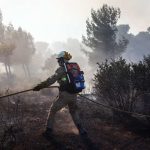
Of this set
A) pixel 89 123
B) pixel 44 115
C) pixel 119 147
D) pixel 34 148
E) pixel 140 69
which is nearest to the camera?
pixel 34 148

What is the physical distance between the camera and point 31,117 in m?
9.85

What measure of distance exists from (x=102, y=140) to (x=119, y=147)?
58 cm

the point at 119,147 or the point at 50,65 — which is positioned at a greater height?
the point at 50,65

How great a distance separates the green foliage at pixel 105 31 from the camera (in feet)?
125

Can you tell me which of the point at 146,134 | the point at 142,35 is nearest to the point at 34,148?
the point at 146,134

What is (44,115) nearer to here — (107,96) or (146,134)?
(107,96)

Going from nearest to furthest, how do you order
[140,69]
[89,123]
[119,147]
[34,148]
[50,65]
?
[34,148], [119,147], [89,123], [140,69], [50,65]

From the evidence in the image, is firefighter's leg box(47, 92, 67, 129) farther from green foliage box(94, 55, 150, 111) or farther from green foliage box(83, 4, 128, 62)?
green foliage box(83, 4, 128, 62)

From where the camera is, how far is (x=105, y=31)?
126ft

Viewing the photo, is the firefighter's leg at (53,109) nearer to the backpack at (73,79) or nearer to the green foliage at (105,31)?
the backpack at (73,79)

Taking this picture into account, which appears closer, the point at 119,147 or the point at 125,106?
the point at 119,147

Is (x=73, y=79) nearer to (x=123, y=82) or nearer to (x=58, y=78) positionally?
(x=58, y=78)

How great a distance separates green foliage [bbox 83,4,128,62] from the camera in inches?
1501

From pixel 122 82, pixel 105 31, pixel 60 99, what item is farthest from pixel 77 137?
pixel 105 31
